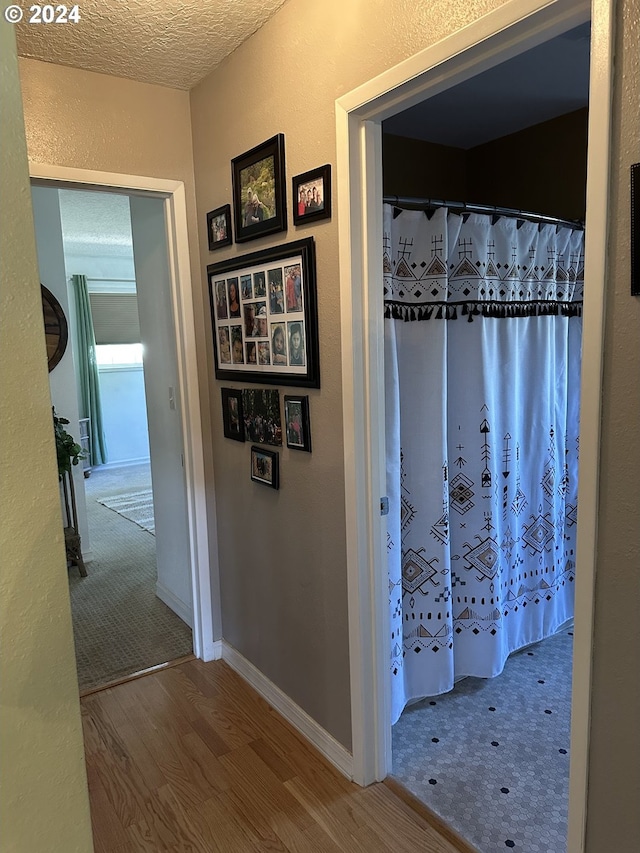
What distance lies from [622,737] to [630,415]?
637 millimetres

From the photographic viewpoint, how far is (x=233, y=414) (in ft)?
8.03

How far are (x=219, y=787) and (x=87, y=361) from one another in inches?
222

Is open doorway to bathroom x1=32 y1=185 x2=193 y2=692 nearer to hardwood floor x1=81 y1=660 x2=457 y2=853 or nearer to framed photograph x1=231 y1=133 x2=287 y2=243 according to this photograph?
hardwood floor x1=81 y1=660 x2=457 y2=853

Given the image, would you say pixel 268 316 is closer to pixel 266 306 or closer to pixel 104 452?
pixel 266 306

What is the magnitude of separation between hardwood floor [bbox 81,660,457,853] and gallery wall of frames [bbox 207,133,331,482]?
953 mm

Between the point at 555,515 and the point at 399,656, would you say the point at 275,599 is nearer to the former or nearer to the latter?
the point at 399,656

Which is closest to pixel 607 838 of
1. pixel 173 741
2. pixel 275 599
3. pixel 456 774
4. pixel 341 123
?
pixel 456 774

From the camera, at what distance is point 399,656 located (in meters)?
2.24

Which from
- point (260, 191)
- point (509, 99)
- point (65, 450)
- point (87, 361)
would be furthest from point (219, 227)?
point (87, 361)

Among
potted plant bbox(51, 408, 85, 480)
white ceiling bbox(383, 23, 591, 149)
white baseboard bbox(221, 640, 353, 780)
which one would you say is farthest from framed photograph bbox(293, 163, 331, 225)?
potted plant bbox(51, 408, 85, 480)

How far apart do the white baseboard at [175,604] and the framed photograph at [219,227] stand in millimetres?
1803

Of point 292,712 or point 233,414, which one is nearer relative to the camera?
point 292,712

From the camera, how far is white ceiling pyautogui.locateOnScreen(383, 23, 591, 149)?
2346mm

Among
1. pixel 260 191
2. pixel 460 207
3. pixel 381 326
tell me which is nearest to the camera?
pixel 381 326
